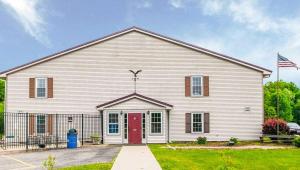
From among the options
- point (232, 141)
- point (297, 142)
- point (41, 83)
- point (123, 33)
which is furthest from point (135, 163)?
point (41, 83)

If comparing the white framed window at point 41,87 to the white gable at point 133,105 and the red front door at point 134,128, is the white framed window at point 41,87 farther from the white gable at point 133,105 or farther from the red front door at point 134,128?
the red front door at point 134,128

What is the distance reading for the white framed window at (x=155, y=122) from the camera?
3699 cm

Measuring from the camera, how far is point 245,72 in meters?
38.0

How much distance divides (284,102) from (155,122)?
71.5 m

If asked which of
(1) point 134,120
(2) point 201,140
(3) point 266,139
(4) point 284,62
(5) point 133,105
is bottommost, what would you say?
(3) point 266,139

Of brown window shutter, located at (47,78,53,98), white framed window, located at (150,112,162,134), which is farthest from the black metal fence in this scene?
white framed window, located at (150,112,162,134)

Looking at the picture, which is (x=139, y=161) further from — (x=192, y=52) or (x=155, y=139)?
(x=192, y=52)

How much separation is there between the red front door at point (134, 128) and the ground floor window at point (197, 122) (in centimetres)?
415

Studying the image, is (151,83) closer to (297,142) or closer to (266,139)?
(266,139)

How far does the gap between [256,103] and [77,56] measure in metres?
14.2

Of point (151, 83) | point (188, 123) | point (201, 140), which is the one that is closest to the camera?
point (201, 140)

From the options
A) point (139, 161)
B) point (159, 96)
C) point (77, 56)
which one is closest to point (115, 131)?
point (159, 96)

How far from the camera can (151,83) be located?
125 ft

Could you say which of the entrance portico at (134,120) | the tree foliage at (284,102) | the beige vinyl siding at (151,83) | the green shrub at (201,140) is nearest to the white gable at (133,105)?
the entrance portico at (134,120)
